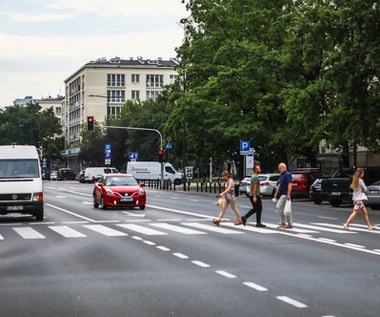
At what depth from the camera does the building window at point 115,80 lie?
→ 489 ft

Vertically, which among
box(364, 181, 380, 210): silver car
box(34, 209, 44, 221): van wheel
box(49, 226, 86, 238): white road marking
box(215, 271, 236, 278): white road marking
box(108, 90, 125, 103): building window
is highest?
box(108, 90, 125, 103): building window

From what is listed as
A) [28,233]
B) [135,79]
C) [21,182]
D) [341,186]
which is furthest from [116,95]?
[28,233]

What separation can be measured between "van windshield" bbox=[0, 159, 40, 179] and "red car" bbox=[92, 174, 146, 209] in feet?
20.8

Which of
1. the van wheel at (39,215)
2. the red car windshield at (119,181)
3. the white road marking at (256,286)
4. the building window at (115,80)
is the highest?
the building window at (115,80)

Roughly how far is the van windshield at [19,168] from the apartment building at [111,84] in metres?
119

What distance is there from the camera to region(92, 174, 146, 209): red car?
30953 mm

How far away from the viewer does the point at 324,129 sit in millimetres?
37906

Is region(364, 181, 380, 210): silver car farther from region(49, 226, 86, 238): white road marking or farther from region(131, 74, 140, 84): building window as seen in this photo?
region(131, 74, 140, 84): building window

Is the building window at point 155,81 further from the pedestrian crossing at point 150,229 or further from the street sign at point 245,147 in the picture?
the pedestrian crossing at point 150,229

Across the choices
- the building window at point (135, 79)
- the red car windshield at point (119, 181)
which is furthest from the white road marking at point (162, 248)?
the building window at point (135, 79)

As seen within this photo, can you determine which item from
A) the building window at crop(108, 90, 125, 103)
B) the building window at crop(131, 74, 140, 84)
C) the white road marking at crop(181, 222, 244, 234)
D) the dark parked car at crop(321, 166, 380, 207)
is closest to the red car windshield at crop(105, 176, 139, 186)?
the white road marking at crop(181, 222, 244, 234)

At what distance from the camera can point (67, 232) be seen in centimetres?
1977

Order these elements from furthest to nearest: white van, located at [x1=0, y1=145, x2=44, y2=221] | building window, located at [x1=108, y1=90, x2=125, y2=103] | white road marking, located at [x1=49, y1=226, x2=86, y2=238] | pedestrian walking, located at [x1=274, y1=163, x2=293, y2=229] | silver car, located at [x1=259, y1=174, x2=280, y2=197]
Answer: building window, located at [x1=108, y1=90, x2=125, y2=103], silver car, located at [x1=259, y1=174, x2=280, y2=197], white van, located at [x1=0, y1=145, x2=44, y2=221], pedestrian walking, located at [x1=274, y1=163, x2=293, y2=229], white road marking, located at [x1=49, y1=226, x2=86, y2=238]

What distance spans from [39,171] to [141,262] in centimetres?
1243
